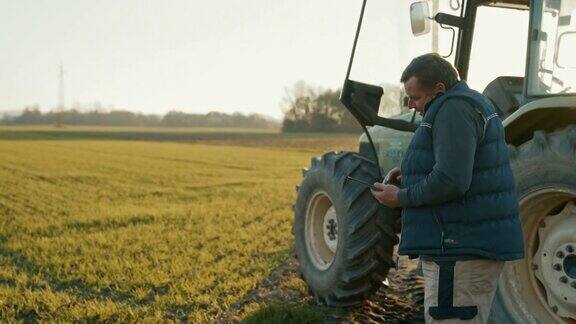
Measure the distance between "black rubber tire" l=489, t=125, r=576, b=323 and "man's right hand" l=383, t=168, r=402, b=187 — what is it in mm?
735

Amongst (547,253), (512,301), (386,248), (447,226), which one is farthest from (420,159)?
(386,248)

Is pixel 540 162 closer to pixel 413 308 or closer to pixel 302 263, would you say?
pixel 413 308

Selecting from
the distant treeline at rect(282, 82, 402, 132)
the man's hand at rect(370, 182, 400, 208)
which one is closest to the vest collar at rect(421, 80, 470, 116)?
the man's hand at rect(370, 182, 400, 208)

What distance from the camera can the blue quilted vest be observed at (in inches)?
107

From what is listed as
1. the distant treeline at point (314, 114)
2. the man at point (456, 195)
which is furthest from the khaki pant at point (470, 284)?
the distant treeline at point (314, 114)

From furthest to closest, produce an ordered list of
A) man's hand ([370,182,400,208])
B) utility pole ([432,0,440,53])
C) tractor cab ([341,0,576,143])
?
utility pole ([432,0,440,53]), tractor cab ([341,0,576,143]), man's hand ([370,182,400,208])

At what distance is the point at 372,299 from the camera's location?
200 inches

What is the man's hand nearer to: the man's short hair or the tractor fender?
the man's short hair

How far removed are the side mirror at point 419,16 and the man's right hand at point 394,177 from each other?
1.55 metres

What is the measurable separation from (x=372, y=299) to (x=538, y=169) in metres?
2.21

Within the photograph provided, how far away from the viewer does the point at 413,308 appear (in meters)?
4.93

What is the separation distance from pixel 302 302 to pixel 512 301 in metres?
1.91

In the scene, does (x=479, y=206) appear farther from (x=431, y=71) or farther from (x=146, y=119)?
(x=146, y=119)

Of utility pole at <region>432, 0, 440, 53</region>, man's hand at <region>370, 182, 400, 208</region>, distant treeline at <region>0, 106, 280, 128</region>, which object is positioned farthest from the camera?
distant treeline at <region>0, 106, 280, 128</region>
